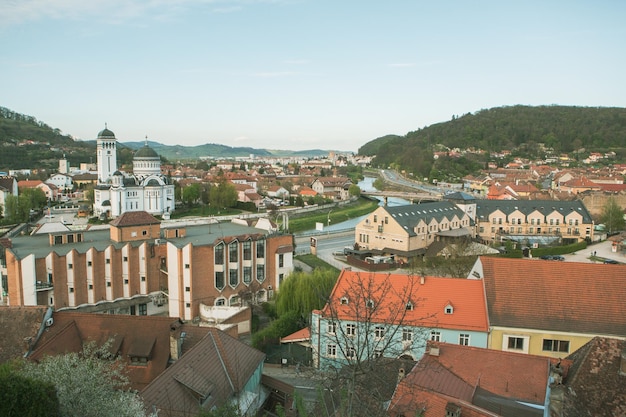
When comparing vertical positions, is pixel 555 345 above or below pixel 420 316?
below

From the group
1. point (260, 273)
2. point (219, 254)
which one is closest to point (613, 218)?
point (260, 273)

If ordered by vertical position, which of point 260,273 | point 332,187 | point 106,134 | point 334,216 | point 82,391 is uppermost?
point 106,134

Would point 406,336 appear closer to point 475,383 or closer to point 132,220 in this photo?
point 475,383

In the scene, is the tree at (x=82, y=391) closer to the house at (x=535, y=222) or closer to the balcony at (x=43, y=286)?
the balcony at (x=43, y=286)

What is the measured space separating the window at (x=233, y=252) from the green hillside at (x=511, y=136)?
250 ft

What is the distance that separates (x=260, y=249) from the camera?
1081 inches

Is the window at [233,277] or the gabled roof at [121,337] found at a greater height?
the gabled roof at [121,337]

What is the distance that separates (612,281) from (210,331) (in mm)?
13067

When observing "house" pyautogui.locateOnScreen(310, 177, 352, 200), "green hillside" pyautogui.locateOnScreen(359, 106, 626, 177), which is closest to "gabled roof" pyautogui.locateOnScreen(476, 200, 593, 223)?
"house" pyautogui.locateOnScreen(310, 177, 352, 200)

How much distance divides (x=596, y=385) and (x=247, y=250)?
19.4m

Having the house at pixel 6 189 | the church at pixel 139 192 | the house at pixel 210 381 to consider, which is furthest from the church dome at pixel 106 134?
the house at pixel 210 381

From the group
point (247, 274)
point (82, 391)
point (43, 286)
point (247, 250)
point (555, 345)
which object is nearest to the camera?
point (82, 391)

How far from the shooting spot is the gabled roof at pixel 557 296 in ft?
53.0

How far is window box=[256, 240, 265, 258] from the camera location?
27328 millimetres
